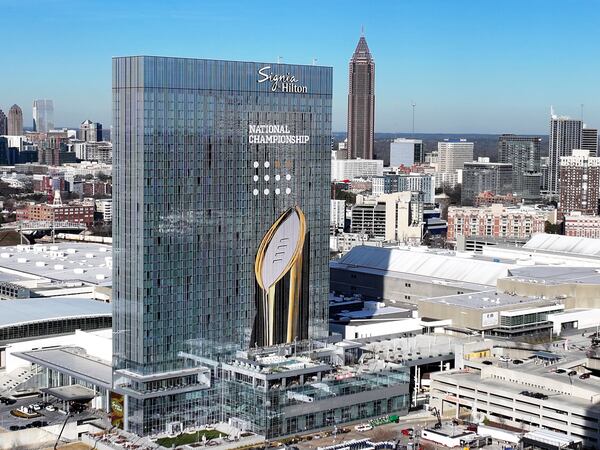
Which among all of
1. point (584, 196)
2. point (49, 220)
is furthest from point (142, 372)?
point (584, 196)

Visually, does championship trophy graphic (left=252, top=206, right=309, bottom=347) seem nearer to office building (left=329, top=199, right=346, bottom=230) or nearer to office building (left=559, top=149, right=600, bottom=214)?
office building (left=329, top=199, right=346, bottom=230)

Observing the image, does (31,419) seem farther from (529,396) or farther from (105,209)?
(105,209)

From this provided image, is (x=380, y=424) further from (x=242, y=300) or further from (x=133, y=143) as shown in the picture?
(x=133, y=143)

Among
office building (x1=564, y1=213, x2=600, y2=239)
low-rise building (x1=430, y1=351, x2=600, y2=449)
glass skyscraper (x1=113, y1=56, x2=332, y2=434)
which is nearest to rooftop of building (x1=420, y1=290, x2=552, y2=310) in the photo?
low-rise building (x1=430, y1=351, x2=600, y2=449)

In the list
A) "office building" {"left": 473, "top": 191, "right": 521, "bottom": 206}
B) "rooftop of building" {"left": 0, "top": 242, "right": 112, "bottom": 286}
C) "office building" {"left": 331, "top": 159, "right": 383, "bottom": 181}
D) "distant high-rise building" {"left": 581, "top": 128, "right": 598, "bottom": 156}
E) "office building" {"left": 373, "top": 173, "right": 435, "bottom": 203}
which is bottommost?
"rooftop of building" {"left": 0, "top": 242, "right": 112, "bottom": 286}

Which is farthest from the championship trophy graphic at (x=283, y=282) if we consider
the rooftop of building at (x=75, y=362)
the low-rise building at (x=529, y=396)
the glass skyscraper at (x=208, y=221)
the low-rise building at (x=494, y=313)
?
the low-rise building at (x=494, y=313)

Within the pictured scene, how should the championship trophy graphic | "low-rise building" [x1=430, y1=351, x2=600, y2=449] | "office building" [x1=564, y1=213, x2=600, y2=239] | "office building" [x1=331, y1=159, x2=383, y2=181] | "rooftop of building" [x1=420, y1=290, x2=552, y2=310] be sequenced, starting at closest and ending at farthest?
"low-rise building" [x1=430, y1=351, x2=600, y2=449] < the championship trophy graphic < "rooftop of building" [x1=420, y1=290, x2=552, y2=310] < "office building" [x1=564, y1=213, x2=600, y2=239] < "office building" [x1=331, y1=159, x2=383, y2=181]
